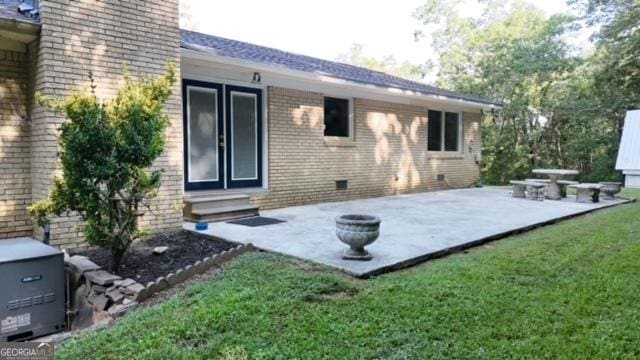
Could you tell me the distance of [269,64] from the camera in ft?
23.7

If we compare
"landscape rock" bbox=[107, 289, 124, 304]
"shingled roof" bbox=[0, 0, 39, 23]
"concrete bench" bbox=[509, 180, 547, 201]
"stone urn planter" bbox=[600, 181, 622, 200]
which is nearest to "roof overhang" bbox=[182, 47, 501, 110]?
"shingled roof" bbox=[0, 0, 39, 23]

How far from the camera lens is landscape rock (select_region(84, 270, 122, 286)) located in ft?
13.4

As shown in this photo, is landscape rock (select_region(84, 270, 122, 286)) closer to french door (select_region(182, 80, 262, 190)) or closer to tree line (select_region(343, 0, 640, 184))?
french door (select_region(182, 80, 262, 190))

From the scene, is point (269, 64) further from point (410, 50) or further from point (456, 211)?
point (410, 50)

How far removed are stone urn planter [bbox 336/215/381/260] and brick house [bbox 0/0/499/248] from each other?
82.2 inches

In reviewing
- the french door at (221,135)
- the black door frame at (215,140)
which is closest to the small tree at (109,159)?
the black door frame at (215,140)

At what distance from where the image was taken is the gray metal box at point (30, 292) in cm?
389

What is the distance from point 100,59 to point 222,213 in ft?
8.93

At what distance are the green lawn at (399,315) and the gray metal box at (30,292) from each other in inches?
48.6

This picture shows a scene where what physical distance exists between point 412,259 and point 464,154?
9409mm

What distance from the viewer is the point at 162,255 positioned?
4.91 m

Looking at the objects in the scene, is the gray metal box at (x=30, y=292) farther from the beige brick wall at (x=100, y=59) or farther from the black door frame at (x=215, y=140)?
the black door frame at (x=215, y=140)

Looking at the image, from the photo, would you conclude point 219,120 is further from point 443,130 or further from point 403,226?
point 443,130

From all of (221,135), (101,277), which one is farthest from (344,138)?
(101,277)
